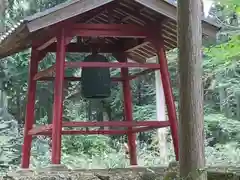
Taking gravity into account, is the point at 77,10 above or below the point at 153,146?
above

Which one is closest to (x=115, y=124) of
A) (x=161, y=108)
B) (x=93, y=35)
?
(x=93, y=35)

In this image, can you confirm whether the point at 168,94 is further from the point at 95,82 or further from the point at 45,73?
the point at 45,73

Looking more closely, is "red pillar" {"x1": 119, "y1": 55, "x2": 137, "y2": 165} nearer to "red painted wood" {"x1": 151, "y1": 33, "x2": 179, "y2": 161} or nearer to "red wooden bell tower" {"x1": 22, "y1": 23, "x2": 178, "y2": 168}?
"red wooden bell tower" {"x1": 22, "y1": 23, "x2": 178, "y2": 168}

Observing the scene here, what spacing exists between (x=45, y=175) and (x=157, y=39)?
304 cm

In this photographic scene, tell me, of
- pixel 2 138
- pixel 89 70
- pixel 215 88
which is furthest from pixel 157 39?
pixel 215 88

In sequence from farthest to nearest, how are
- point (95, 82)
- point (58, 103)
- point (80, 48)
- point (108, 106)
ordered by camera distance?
point (108, 106) < point (80, 48) < point (95, 82) < point (58, 103)

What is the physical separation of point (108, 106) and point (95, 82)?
10140 millimetres

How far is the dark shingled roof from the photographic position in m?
6.89

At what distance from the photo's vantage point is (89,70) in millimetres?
8320

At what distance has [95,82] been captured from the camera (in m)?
8.22

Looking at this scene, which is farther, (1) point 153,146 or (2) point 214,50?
(1) point 153,146

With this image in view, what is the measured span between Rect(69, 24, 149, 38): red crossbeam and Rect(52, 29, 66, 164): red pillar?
284mm

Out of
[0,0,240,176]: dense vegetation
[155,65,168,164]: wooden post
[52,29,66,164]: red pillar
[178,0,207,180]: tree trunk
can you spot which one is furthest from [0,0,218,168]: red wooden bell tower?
[0,0,240,176]: dense vegetation

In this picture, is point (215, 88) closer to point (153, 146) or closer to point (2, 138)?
point (153, 146)
